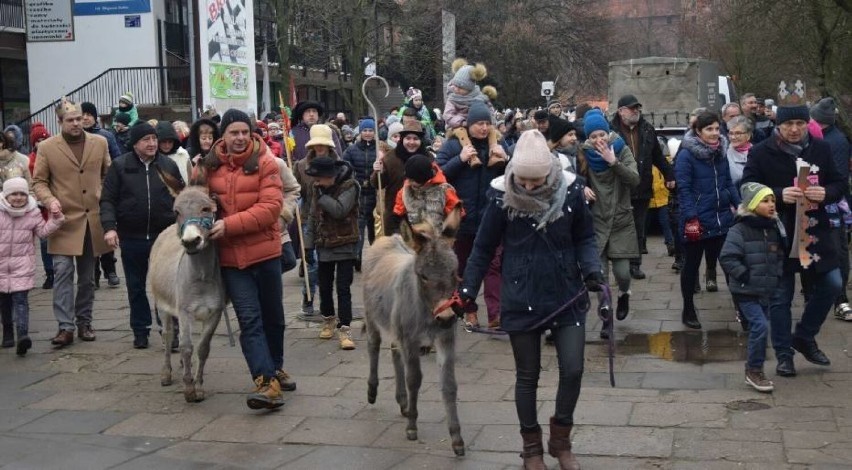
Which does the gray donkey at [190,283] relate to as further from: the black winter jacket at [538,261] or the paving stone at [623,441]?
the paving stone at [623,441]

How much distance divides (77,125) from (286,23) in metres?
25.3

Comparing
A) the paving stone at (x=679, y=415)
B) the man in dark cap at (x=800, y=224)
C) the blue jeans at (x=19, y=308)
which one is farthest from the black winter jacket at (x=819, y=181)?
the blue jeans at (x=19, y=308)

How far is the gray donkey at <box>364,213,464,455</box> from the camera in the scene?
21.1ft

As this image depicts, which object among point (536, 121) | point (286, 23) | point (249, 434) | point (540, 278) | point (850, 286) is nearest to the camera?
point (540, 278)

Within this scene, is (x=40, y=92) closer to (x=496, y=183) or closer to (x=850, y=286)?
(x=850, y=286)

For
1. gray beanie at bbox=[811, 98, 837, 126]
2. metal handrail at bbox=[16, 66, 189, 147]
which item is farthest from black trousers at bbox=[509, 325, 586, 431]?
metal handrail at bbox=[16, 66, 189, 147]

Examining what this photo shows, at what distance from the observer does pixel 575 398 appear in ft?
19.6

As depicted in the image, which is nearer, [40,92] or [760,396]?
[760,396]

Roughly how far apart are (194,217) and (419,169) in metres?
2.08

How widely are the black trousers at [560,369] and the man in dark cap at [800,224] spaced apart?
2.60 m

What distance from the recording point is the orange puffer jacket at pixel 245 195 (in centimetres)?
744

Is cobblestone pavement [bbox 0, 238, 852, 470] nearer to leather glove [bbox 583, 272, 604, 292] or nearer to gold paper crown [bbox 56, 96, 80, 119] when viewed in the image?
leather glove [bbox 583, 272, 604, 292]

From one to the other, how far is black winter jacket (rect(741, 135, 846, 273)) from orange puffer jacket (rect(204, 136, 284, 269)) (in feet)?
11.8

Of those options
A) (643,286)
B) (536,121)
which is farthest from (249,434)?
(536,121)
